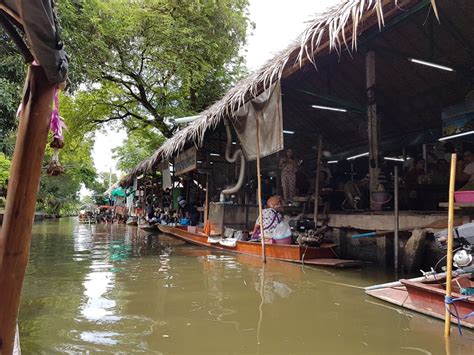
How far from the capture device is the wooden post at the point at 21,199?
2.00 metres

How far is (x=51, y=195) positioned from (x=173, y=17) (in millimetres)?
32166

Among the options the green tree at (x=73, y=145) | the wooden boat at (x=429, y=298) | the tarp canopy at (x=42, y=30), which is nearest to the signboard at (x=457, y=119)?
the wooden boat at (x=429, y=298)

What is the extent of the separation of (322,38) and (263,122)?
2.65 meters

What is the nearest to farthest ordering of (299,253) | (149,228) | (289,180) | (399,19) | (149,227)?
(399,19) → (299,253) → (289,180) → (149,227) → (149,228)

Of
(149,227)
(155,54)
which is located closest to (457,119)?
(155,54)

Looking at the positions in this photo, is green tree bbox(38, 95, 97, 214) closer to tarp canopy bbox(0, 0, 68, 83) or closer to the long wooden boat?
the long wooden boat

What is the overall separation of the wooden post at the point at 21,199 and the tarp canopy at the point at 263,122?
18.0ft

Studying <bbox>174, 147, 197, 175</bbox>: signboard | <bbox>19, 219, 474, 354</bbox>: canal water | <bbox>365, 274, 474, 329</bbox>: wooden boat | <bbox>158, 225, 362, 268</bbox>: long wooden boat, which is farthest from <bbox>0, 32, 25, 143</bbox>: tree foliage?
<bbox>365, 274, 474, 329</bbox>: wooden boat

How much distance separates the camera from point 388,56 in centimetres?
759

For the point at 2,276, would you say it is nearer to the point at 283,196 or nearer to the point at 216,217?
the point at 283,196

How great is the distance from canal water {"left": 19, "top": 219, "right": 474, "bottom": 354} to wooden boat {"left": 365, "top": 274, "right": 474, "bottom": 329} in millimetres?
112

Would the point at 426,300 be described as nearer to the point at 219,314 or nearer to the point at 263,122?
the point at 219,314

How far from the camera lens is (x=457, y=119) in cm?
864

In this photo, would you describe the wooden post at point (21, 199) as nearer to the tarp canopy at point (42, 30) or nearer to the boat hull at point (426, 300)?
the tarp canopy at point (42, 30)
